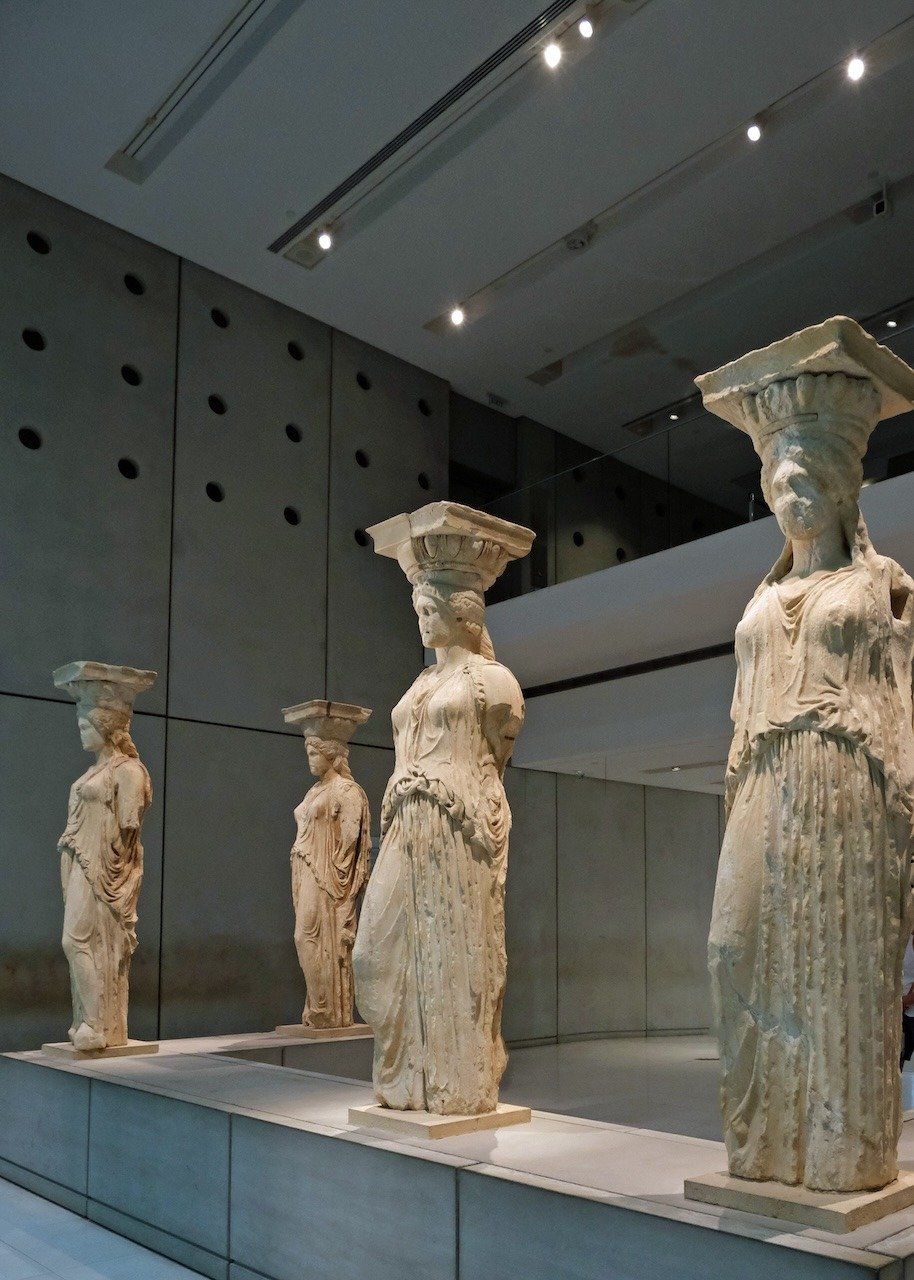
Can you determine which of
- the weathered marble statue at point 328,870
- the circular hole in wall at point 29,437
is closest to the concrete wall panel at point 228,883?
the weathered marble statue at point 328,870

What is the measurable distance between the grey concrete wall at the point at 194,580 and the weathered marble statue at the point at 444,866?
18.1 feet

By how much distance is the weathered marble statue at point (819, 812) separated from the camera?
371 centimetres

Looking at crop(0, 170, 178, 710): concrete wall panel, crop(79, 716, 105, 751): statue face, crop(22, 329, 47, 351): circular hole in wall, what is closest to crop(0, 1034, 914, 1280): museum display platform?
crop(79, 716, 105, 751): statue face

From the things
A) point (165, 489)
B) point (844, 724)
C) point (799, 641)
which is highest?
point (165, 489)

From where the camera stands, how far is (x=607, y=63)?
933 cm

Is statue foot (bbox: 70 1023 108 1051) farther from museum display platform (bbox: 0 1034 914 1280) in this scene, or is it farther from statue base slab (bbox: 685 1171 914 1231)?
statue base slab (bbox: 685 1171 914 1231)

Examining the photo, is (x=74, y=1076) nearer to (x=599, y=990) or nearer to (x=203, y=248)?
(x=203, y=248)

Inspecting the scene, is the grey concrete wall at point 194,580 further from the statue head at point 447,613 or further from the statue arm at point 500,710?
the statue arm at point 500,710

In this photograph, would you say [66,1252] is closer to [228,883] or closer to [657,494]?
[228,883]

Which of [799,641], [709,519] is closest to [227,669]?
[709,519]

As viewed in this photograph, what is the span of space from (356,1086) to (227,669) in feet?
19.5

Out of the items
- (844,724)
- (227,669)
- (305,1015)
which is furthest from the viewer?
(227,669)

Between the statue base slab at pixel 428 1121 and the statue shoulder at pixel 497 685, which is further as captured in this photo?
the statue shoulder at pixel 497 685

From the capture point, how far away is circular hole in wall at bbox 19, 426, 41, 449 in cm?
1070
